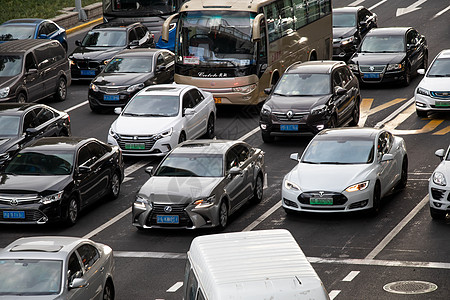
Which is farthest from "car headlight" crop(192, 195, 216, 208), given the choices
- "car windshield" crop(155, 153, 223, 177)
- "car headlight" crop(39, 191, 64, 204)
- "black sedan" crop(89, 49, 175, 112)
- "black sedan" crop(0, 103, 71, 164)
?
"black sedan" crop(89, 49, 175, 112)

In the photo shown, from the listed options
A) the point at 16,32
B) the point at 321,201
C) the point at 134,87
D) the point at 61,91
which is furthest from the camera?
the point at 16,32

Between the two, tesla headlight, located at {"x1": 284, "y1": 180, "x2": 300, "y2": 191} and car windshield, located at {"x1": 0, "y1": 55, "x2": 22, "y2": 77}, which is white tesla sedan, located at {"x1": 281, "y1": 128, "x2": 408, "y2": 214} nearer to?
tesla headlight, located at {"x1": 284, "y1": 180, "x2": 300, "y2": 191}

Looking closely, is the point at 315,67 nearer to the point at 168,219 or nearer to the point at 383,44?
the point at 383,44

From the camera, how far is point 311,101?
2506 cm

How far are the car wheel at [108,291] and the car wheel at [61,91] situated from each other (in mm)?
17455

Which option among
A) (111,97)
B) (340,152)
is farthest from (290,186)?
(111,97)

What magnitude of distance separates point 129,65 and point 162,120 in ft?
18.9

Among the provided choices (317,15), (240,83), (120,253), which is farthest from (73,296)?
(317,15)

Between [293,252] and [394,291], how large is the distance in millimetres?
4516

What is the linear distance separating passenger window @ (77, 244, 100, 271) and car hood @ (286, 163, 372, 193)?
236 inches

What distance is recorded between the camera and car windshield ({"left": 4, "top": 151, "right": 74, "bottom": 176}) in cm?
1958

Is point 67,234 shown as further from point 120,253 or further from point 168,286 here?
point 168,286

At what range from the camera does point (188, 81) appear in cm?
2858

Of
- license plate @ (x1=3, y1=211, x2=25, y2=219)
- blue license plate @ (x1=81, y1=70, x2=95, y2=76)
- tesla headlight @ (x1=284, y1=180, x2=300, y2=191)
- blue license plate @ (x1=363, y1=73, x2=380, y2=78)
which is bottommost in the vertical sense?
blue license plate @ (x1=363, y1=73, x2=380, y2=78)
